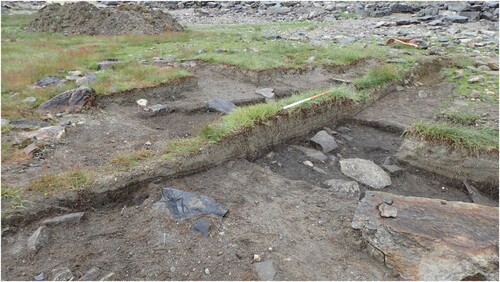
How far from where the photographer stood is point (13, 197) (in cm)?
373

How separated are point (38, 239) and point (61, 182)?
2.35 ft

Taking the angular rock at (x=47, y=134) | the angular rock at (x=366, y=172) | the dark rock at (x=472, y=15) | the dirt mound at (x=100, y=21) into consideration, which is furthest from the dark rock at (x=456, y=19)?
the angular rock at (x=47, y=134)

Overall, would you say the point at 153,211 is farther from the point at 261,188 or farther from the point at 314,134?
the point at 314,134

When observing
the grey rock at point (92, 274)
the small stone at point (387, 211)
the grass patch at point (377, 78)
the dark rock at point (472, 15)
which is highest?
the small stone at point (387, 211)

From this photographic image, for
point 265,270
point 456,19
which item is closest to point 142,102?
point 265,270

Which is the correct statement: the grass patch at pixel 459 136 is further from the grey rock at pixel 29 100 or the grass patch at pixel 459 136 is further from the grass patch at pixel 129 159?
the grey rock at pixel 29 100

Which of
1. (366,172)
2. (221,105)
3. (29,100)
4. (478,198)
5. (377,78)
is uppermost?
(29,100)

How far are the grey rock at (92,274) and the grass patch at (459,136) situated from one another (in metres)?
4.52

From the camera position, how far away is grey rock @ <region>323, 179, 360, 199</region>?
15.6 feet

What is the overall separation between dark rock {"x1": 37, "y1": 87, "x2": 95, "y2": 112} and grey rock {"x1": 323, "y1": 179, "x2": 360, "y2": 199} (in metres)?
4.12

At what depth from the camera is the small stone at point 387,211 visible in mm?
3576

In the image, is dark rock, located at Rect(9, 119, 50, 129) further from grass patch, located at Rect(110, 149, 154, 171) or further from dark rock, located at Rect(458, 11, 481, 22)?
dark rock, located at Rect(458, 11, 481, 22)

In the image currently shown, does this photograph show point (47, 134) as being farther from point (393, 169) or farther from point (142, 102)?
point (393, 169)

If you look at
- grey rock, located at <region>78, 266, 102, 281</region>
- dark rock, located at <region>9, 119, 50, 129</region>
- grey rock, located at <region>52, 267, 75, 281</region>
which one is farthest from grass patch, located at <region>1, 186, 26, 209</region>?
dark rock, located at <region>9, 119, 50, 129</region>
